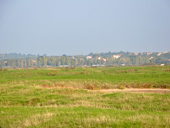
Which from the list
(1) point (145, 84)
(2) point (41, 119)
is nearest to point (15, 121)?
(2) point (41, 119)

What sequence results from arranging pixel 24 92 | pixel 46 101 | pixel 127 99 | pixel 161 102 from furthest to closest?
1. pixel 24 92
2. pixel 46 101
3. pixel 127 99
4. pixel 161 102

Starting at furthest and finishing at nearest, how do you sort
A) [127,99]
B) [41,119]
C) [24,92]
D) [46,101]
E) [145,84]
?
1. [145,84]
2. [24,92]
3. [46,101]
4. [127,99]
5. [41,119]

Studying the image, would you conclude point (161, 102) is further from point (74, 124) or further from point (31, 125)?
point (31, 125)

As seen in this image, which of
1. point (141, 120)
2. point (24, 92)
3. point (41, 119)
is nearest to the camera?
point (141, 120)

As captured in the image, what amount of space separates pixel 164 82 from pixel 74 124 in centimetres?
3253

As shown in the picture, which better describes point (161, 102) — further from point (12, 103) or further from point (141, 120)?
point (12, 103)

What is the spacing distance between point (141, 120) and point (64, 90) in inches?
715

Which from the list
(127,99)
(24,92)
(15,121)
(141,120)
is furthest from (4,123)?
(24,92)

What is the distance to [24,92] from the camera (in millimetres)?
26812

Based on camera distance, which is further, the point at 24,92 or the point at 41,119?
the point at 24,92

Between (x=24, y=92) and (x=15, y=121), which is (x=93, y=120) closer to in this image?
(x=15, y=121)

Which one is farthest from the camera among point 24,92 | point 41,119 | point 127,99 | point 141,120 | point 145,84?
point 145,84

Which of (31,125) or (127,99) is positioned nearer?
(31,125)

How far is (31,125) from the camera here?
11.6 m
